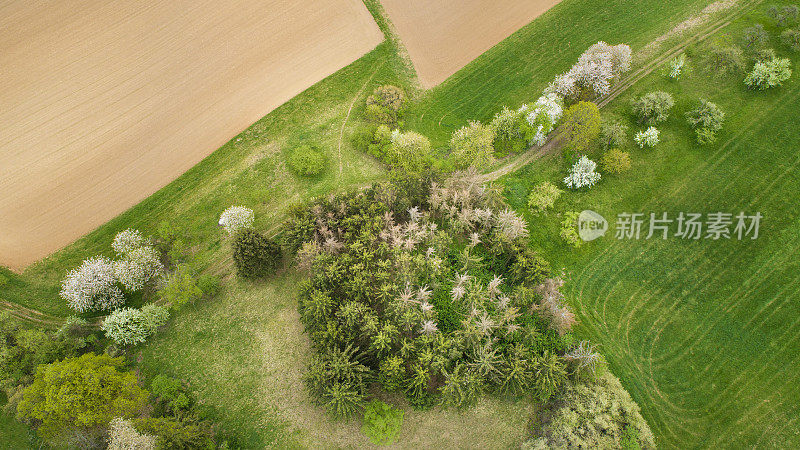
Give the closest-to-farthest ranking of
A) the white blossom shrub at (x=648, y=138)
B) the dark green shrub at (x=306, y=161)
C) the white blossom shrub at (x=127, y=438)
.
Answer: the white blossom shrub at (x=127, y=438) → the white blossom shrub at (x=648, y=138) → the dark green shrub at (x=306, y=161)

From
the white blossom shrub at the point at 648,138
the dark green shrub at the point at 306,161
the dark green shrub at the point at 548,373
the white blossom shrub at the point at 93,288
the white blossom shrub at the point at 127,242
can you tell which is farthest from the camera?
the dark green shrub at the point at 306,161

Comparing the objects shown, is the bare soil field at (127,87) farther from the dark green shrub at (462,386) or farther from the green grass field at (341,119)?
the dark green shrub at (462,386)

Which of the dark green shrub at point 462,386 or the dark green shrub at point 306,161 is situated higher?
the dark green shrub at point 306,161

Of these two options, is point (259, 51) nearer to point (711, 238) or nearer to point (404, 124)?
point (404, 124)

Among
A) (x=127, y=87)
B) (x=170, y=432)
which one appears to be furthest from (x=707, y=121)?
(x=127, y=87)

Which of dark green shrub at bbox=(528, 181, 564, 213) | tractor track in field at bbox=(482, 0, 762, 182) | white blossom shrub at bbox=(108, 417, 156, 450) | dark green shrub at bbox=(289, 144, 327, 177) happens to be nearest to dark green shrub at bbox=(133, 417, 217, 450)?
white blossom shrub at bbox=(108, 417, 156, 450)

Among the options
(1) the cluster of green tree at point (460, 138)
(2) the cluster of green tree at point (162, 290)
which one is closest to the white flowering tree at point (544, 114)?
(1) the cluster of green tree at point (460, 138)

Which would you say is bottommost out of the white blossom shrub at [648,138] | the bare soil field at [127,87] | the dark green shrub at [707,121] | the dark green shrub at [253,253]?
the dark green shrub at [707,121]
